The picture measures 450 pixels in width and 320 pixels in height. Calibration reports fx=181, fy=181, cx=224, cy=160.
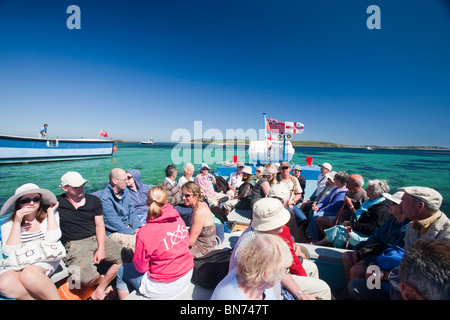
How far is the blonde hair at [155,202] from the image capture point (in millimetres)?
1801

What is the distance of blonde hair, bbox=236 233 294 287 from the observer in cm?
116

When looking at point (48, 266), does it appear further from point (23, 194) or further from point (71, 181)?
point (71, 181)

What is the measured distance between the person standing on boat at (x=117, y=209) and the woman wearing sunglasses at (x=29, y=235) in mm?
759

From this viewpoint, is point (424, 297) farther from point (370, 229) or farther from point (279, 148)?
point (279, 148)

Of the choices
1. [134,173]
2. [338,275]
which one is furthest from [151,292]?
[134,173]

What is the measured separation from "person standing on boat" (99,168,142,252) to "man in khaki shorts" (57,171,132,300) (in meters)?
0.23

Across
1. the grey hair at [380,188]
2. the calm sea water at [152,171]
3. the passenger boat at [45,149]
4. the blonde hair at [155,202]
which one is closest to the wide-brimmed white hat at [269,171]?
the grey hair at [380,188]

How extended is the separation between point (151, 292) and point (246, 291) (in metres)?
1.04

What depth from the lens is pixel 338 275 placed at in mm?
2449

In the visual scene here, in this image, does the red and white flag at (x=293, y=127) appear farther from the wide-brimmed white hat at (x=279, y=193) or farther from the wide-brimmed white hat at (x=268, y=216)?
the wide-brimmed white hat at (x=268, y=216)

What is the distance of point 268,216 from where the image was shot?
1.78 metres

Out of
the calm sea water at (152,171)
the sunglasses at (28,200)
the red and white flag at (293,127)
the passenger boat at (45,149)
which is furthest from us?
the passenger boat at (45,149)

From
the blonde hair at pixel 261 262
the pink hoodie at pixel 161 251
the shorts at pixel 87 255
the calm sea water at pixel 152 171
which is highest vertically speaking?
the blonde hair at pixel 261 262

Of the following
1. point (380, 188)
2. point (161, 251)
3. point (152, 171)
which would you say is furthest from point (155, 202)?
point (152, 171)
